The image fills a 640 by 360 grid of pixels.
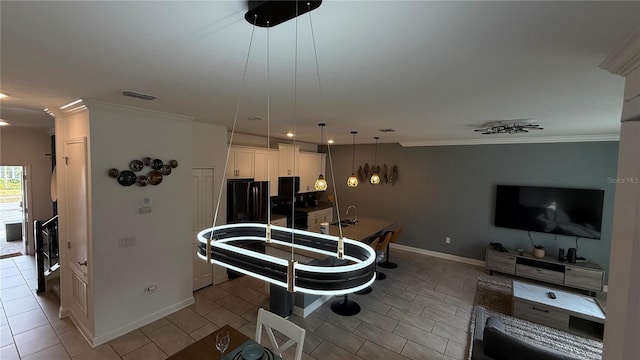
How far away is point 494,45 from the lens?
143cm

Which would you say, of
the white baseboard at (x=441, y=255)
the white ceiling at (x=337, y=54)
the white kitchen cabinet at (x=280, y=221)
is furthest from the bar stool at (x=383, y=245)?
the white ceiling at (x=337, y=54)

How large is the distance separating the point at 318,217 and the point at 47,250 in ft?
17.1

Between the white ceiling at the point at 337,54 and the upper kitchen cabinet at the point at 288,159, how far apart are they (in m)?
3.08

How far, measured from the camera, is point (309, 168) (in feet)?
23.3

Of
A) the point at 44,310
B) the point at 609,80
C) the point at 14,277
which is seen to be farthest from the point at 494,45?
the point at 14,277

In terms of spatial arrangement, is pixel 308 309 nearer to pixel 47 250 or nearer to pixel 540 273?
pixel 540 273

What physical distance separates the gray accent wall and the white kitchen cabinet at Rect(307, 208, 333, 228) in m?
0.44

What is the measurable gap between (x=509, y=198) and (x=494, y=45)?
198 inches

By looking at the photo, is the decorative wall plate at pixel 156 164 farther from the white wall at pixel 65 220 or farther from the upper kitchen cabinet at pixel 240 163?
the upper kitchen cabinet at pixel 240 163

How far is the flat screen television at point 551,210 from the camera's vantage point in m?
4.72

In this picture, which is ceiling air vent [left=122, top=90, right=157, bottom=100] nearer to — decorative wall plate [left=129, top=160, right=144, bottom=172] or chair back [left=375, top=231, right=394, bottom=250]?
decorative wall plate [left=129, top=160, right=144, bottom=172]

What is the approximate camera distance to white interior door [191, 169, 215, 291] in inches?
169

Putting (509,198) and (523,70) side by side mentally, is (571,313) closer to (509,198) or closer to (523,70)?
(509,198)

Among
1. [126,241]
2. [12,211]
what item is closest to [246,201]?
[126,241]
